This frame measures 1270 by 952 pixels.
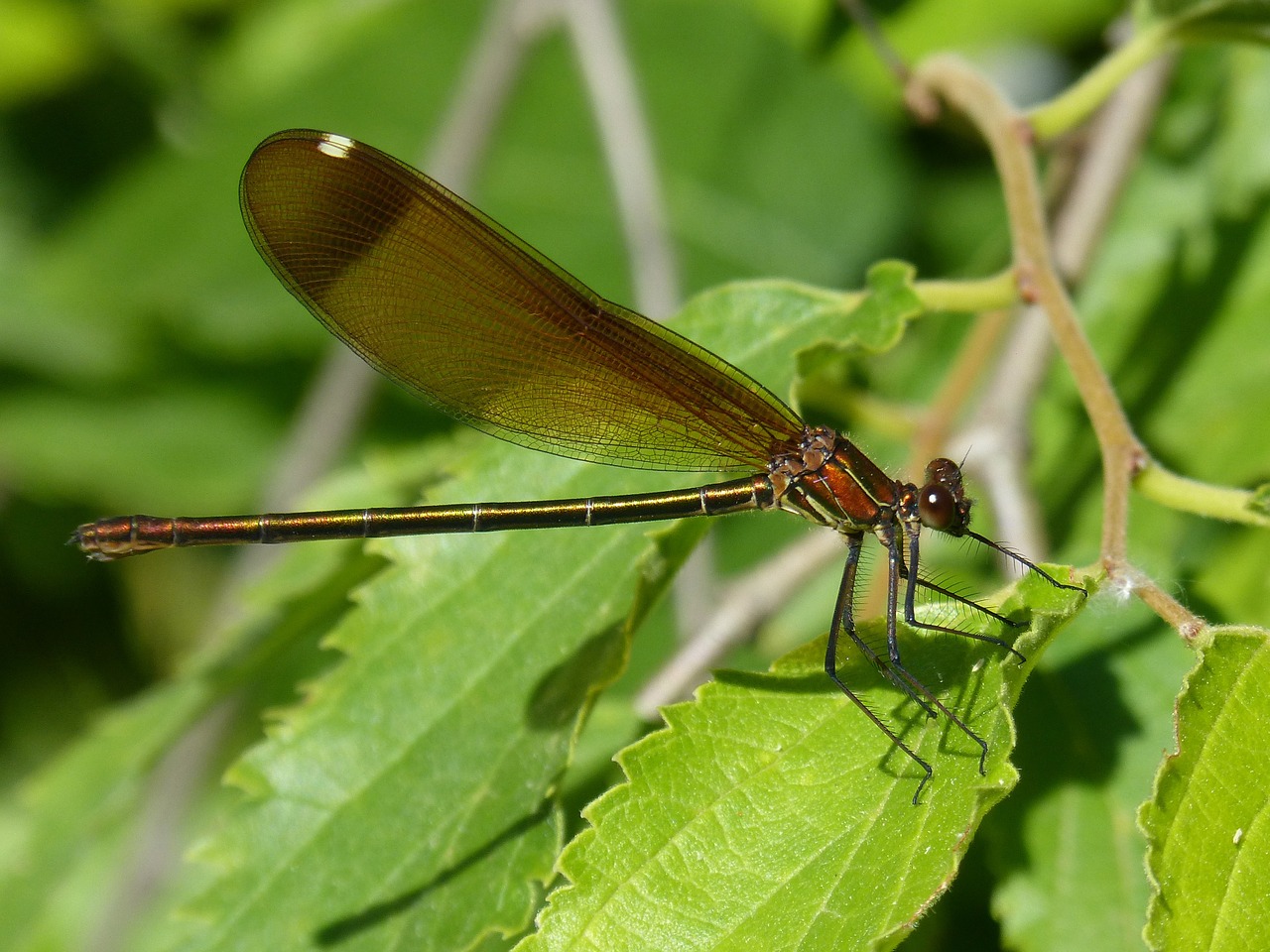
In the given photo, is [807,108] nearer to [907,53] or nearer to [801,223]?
[801,223]

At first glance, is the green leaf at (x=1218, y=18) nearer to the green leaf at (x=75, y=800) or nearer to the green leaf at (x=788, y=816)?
the green leaf at (x=788, y=816)

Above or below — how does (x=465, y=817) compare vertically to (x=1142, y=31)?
below

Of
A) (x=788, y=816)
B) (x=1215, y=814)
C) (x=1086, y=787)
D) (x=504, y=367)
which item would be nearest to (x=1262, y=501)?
(x=1215, y=814)

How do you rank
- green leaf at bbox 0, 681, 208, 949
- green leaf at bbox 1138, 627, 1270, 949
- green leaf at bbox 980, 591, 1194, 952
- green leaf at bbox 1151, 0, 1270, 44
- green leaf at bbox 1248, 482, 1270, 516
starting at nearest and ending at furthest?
green leaf at bbox 1138, 627, 1270, 949 < green leaf at bbox 1248, 482, 1270, 516 < green leaf at bbox 980, 591, 1194, 952 < green leaf at bbox 1151, 0, 1270, 44 < green leaf at bbox 0, 681, 208, 949

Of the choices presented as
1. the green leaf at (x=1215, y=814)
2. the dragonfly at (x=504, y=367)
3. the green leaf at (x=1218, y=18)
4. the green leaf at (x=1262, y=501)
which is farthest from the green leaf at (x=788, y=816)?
the green leaf at (x=1218, y=18)

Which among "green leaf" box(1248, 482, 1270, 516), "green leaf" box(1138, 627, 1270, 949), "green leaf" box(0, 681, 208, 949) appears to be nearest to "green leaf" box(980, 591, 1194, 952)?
"green leaf" box(1248, 482, 1270, 516)

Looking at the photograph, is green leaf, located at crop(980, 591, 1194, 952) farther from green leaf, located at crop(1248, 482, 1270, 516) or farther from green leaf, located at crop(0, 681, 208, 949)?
green leaf, located at crop(0, 681, 208, 949)

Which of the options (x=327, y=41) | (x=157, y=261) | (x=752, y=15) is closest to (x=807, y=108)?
(x=752, y=15)
